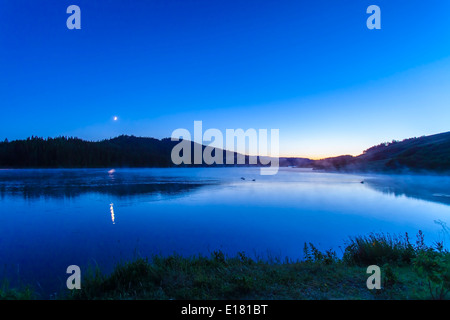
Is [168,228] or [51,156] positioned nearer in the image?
[168,228]

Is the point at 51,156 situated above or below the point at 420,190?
above

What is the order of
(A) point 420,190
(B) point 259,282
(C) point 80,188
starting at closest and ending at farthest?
1. (B) point 259,282
2. (C) point 80,188
3. (A) point 420,190

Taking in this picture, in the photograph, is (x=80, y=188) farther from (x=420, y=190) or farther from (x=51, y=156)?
(x=51, y=156)

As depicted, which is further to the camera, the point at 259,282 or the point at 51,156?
the point at 51,156

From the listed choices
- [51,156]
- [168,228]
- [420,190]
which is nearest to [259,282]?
[168,228]

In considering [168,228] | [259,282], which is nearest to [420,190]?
[168,228]

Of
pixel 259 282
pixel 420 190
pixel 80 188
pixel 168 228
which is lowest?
pixel 420 190

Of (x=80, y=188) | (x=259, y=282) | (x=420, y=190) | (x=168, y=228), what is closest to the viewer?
(x=259, y=282)

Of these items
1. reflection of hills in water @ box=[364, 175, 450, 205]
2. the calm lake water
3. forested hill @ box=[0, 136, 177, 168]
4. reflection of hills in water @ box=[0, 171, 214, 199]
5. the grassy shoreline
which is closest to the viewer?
the grassy shoreline

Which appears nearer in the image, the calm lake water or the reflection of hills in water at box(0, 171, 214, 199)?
the calm lake water

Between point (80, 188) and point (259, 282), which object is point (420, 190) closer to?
point (259, 282)

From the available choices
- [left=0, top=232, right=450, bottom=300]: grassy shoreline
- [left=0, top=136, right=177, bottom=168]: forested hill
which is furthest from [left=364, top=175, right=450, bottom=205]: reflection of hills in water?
[left=0, top=136, right=177, bottom=168]: forested hill

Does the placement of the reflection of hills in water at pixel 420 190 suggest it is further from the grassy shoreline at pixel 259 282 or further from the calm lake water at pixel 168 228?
the grassy shoreline at pixel 259 282

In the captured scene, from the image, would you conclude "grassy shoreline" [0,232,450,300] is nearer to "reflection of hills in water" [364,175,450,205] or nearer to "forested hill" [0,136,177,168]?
"reflection of hills in water" [364,175,450,205]
